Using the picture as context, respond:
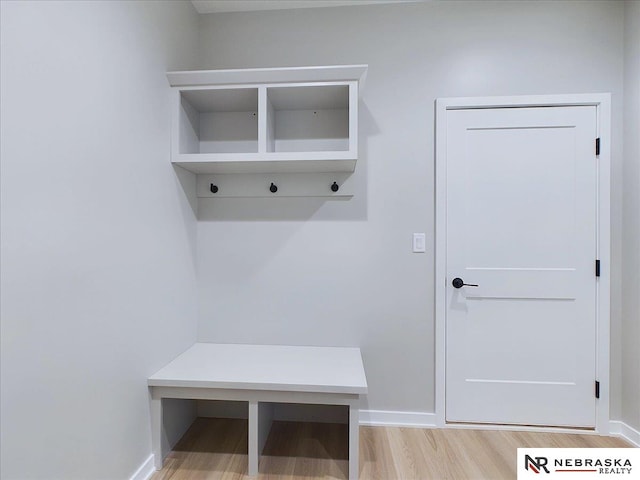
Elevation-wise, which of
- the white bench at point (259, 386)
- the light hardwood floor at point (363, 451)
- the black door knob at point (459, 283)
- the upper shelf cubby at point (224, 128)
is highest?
the upper shelf cubby at point (224, 128)

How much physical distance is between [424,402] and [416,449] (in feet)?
1.02

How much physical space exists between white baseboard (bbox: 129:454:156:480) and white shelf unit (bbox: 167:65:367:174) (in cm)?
155

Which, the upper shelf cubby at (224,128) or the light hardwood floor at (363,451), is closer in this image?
the light hardwood floor at (363,451)

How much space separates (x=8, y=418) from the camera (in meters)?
0.91

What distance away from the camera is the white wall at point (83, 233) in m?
0.94

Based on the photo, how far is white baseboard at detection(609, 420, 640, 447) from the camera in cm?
184

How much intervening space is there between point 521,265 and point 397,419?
124cm

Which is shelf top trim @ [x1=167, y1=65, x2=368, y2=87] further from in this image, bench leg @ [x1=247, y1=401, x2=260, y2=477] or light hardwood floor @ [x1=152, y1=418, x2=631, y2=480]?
light hardwood floor @ [x1=152, y1=418, x2=631, y2=480]

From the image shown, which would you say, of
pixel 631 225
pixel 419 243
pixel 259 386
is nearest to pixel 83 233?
pixel 259 386

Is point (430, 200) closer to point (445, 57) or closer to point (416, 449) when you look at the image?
point (445, 57)

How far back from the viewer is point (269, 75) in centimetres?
174

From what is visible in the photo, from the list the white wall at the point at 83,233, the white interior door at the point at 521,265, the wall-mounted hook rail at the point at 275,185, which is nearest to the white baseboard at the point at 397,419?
the white interior door at the point at 521,265

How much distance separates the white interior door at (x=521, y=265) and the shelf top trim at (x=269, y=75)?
0.76m

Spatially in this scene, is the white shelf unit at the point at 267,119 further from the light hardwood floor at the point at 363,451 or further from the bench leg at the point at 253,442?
the light hardwood floor at the point at 363,451
